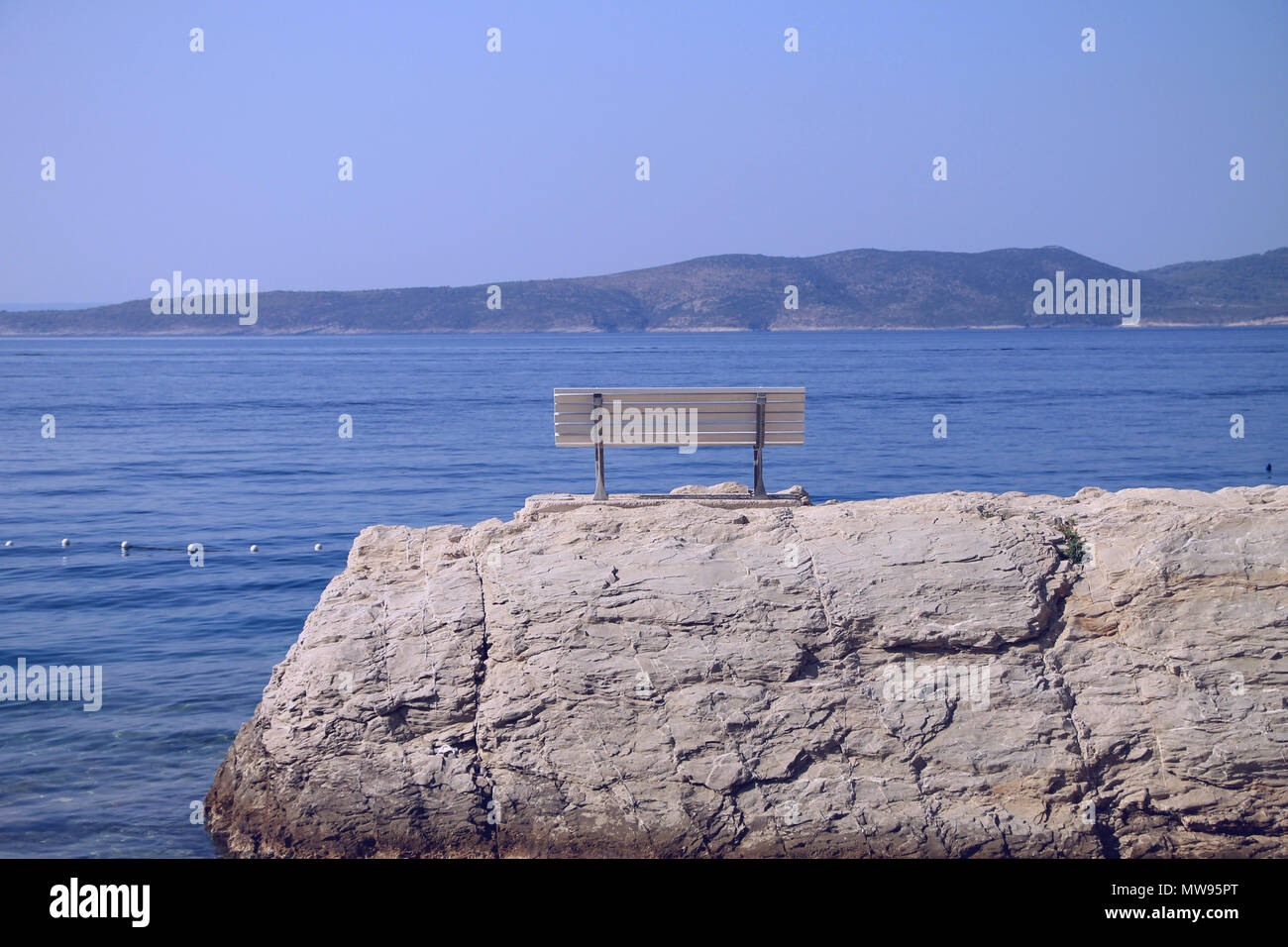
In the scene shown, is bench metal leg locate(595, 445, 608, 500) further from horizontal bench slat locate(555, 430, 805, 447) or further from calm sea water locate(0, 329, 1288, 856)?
calm sea water locate(0, 329, 1288, 856)

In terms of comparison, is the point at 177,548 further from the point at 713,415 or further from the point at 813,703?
the point at 813,703

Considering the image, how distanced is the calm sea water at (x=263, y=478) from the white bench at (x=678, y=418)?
436cm

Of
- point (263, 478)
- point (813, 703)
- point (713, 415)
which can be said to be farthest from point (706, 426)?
point (263, 478)

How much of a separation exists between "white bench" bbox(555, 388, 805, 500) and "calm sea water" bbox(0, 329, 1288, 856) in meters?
4.36

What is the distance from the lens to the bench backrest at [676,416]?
8.70 metres

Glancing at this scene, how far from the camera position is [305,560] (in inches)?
649

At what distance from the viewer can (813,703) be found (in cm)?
687

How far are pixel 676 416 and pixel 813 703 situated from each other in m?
2.90

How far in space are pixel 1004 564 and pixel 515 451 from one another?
994 inches

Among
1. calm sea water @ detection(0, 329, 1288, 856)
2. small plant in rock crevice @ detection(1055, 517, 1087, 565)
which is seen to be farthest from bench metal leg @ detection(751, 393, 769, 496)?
calm sea water @ detection(0, 329, 1288, 856)

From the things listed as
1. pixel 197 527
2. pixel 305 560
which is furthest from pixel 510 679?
pixel 197 527

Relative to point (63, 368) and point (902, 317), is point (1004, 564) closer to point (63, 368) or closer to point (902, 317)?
point (63, 368)

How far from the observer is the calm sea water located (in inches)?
365

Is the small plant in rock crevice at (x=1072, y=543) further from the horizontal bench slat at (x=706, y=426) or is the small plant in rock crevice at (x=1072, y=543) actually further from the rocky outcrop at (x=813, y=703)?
the horizontal bench slat at (x=706, y=426)
